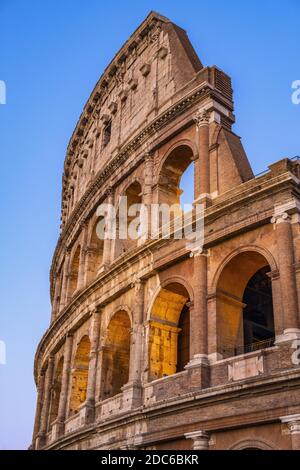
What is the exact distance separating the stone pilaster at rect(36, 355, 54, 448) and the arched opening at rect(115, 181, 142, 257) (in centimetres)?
655

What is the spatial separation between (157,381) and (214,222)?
4208mm

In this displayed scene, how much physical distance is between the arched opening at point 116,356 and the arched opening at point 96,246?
4216 mm

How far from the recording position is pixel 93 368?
59.6 ft

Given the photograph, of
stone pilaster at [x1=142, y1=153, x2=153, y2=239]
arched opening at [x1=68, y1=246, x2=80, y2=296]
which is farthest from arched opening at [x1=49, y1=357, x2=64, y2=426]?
stone pilaster at [x1=142, y1=153, x2=153, y2=239]

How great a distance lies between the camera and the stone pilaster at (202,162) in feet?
53.3

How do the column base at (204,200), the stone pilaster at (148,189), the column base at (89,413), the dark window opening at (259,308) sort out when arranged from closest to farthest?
the column base at (204,200), the dark window opening at (259,308), the column base at (89,413), the stone pilaster at (148,189)

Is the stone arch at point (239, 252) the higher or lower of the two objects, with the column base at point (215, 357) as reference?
higher

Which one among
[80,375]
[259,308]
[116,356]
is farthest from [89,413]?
[259,308]

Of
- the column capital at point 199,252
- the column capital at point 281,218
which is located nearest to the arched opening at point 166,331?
the column capital at point 199,252

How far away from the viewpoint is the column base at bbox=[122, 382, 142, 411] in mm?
15383

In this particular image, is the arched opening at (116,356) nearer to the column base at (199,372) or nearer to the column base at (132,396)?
the column base at (132,396)

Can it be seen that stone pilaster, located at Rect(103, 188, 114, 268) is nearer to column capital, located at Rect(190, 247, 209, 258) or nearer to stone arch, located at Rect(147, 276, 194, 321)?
stone arch, located at Rect(147, 276, 194, 321)

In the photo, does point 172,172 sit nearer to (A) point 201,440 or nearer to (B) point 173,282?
(B) point 173,282
